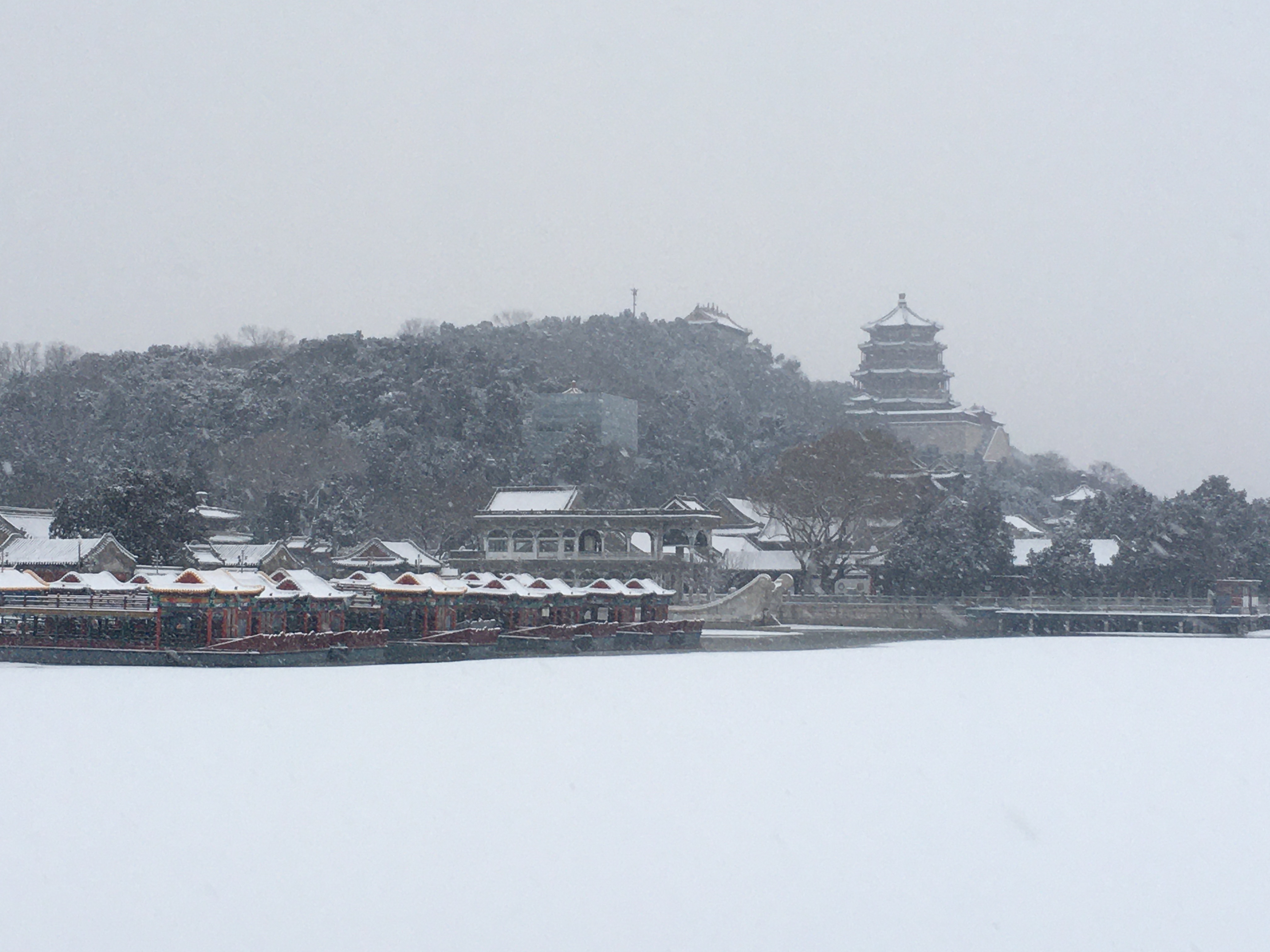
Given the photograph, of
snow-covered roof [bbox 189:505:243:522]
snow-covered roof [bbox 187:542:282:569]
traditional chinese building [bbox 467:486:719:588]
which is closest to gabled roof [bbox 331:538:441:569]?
traditional chinese building [bbox 467:486:719:588]

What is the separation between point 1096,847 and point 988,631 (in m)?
36.1

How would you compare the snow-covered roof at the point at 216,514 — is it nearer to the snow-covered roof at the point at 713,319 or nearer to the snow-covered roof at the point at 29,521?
the snow-covered roof at the point at 29,521

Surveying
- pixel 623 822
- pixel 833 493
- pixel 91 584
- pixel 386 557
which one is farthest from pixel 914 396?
pixel 623 822

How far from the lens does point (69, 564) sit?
Result: 42281mm

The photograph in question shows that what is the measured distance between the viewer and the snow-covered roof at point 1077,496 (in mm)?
80125

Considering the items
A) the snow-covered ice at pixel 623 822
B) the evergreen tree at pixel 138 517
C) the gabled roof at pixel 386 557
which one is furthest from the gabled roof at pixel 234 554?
the snow-covered ice at pixel 623 822

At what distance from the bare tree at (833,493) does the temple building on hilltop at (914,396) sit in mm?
32752

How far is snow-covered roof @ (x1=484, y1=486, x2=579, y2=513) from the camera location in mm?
56094

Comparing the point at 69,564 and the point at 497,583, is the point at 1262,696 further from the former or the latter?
the point at 69,564

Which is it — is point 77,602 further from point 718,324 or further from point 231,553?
point 718,324

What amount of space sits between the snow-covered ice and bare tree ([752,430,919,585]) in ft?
98.0

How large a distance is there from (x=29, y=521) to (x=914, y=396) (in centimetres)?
5727

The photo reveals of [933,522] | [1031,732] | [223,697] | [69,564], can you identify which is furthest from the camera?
[933,522]

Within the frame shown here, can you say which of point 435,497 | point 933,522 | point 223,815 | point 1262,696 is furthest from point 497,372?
point 223,815
